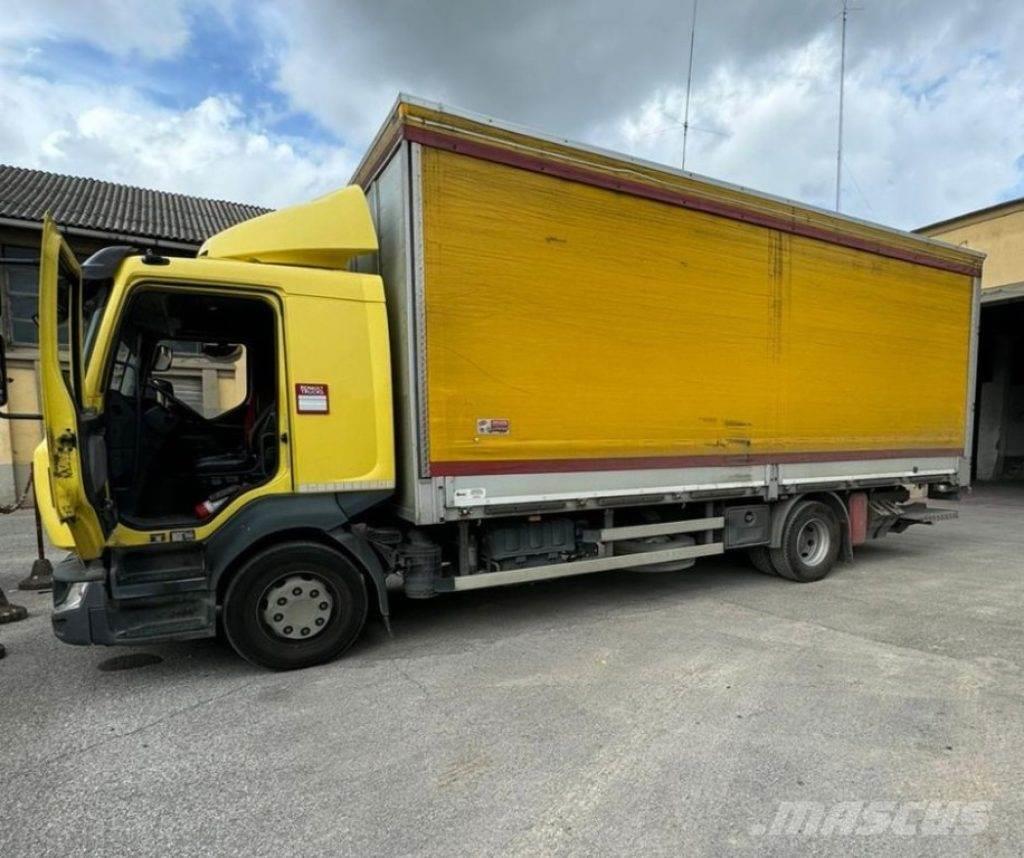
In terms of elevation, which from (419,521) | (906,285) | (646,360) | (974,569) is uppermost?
(906,285)

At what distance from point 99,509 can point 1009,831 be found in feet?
15.2

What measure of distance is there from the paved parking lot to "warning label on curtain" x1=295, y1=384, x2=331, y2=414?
1.73 meters

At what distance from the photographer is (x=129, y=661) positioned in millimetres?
4262

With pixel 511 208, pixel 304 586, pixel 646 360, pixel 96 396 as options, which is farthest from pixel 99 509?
pixel 646 360

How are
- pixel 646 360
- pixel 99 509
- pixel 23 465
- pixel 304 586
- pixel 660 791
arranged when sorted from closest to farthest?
pixel 660 791
pixel 99 509
pixel 304 586
pixel 646 360
pixel 23 465

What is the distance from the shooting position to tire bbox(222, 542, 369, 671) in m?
3.91

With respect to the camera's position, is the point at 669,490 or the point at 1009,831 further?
the point at 669,490

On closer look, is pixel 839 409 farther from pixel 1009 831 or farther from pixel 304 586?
pixel 304 586

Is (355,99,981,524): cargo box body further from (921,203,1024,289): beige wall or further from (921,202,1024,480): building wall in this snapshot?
(921,202,1024,480): building wall

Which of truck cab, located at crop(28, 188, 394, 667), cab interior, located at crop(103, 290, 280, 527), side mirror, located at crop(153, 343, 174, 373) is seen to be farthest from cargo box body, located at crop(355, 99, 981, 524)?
side mirror, located at crop(153, 343, 174, 373)

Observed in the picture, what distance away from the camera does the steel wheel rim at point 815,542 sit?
6449 mm

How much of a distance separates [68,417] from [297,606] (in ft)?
5.69

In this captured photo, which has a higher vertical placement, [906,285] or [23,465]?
[906,285]

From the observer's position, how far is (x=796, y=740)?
3.16 m
